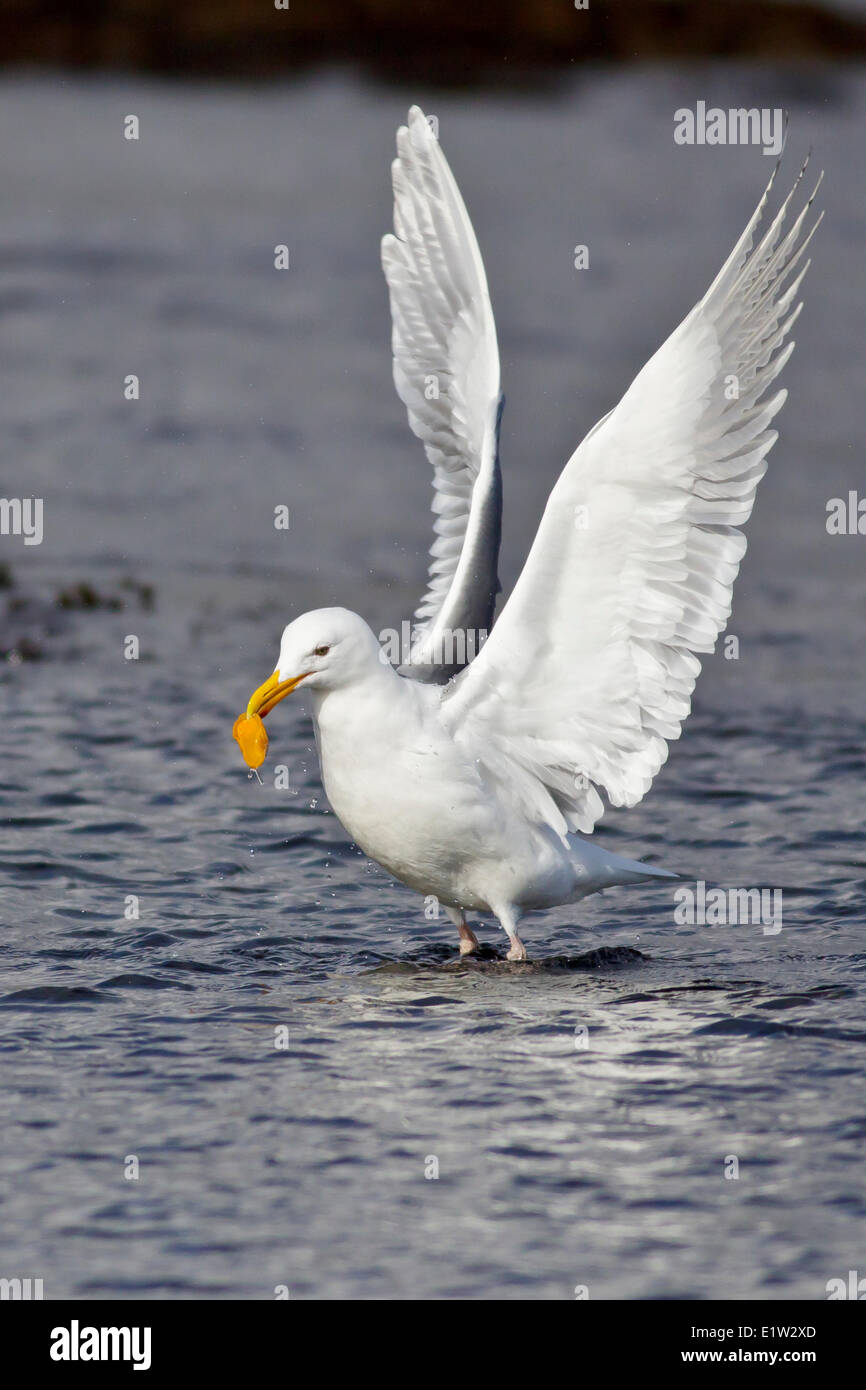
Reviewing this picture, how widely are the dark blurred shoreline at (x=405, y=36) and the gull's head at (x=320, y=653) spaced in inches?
992

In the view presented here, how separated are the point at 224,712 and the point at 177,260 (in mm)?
13463

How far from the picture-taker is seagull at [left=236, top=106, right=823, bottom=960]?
8109 millimetres

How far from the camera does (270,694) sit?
8148 mm

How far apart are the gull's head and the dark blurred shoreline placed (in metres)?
25.2

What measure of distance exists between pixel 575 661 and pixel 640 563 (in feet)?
1.76

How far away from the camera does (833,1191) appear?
6.53 meters

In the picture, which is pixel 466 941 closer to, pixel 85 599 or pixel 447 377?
pixel 447 377

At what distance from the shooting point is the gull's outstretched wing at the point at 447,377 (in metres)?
9.61
